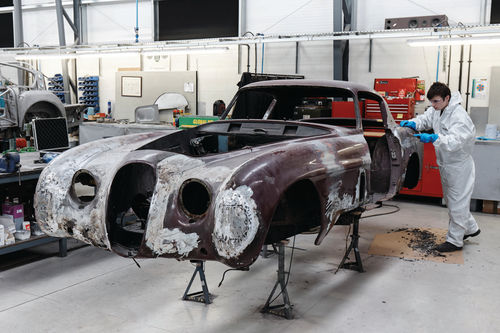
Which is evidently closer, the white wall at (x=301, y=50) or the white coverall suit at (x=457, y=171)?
the white coverall suit at (x=457, y=171)

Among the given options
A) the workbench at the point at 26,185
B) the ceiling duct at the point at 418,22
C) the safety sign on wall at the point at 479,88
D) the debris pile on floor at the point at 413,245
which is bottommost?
the debris pile on floor at the point at 413,245

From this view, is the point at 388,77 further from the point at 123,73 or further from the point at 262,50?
the point at 123,73

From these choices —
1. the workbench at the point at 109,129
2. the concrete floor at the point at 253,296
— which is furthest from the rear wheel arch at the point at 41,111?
the concrete floor at the point at 253,296

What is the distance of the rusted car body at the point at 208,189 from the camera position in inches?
101

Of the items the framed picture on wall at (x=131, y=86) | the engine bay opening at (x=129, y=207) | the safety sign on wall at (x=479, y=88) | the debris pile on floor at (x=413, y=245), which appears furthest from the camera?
the framed picture on wall at (x=131, y=86)

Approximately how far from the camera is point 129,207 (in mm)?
3076

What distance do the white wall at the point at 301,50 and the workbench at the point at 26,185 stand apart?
5966 mm

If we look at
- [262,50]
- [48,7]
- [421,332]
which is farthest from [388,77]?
[48,7]

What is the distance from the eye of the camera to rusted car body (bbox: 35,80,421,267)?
2557mm

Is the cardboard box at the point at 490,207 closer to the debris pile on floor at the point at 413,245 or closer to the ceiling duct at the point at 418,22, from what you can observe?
the debris pile on floor at the point at 413,245

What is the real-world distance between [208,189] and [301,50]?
7.63m

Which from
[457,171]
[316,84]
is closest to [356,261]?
[457,171]

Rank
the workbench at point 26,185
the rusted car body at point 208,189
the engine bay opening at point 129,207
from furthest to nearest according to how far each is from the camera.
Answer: the workbench at point 26,185 → the engine bay opening at point 129,207 → the rusted car body at point 208,189

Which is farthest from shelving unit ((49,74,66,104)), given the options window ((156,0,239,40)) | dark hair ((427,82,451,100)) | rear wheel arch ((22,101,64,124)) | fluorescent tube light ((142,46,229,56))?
dark hair ((427,82,451,100))
